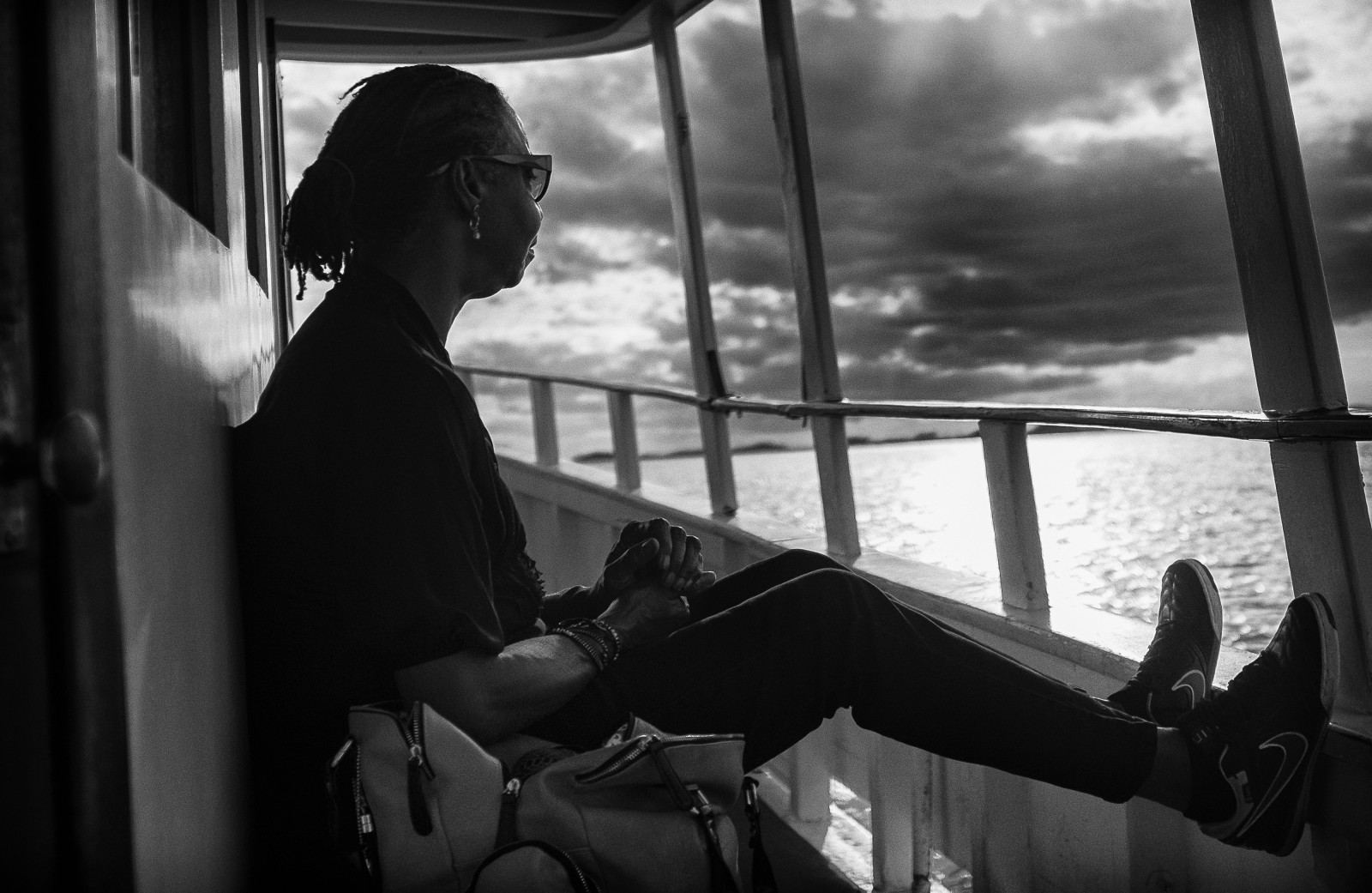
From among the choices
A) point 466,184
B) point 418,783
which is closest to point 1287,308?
point 466,184

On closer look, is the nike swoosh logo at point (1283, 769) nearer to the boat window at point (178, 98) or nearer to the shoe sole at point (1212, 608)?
the shoe sole at point (1212, 608)

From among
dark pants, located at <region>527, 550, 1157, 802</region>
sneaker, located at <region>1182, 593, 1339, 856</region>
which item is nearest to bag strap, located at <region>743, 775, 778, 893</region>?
dark pants, located at <region>527, 550, 1157, 802</region>

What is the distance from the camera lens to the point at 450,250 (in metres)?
1.43

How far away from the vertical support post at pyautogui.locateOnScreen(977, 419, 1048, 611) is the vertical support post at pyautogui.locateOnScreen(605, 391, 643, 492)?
2.06 meters

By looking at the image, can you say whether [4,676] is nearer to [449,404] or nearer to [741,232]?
[449,404]

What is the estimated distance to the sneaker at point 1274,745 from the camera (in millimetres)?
1355

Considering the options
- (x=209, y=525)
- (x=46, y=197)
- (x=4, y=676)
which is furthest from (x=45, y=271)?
(x=209, y=525)

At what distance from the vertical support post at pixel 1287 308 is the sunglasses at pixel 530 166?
99 centimetres

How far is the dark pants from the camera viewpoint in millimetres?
1338

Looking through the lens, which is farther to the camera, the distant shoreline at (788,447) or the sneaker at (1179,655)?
the distant shoreline at (788,447)

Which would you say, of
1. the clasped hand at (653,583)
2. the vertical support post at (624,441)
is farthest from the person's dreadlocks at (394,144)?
the vertical support post at (624,441)

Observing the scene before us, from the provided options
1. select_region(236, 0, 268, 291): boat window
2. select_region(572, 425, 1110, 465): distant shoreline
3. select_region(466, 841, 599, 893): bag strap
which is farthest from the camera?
select_region(236, 0, 268, 291): boat window

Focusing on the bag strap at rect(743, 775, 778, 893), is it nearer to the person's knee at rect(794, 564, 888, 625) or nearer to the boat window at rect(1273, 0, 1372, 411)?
the person's knee at rect(794, 564, 888, 625)

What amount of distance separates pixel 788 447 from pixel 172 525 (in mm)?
2486
